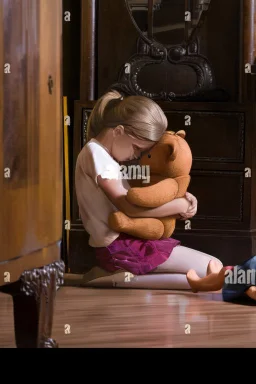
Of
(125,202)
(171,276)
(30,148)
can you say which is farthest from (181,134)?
(30,148)

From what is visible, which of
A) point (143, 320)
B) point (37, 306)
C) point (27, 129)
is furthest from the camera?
point (143, 320)

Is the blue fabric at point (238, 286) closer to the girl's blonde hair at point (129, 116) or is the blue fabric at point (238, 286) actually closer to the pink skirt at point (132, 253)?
the pink skirt at point (132, 253)

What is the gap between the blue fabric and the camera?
1110mm

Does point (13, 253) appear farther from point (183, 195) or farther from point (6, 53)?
point (183, 195)

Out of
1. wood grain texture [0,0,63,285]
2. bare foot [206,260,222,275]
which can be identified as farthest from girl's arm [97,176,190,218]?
wood grain texture [0,0,63,285]

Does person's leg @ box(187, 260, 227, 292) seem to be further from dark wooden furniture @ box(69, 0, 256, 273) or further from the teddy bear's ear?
the teddy bear's ear

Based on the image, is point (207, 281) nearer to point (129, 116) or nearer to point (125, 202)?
point (125, 202)

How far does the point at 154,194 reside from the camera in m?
1.11

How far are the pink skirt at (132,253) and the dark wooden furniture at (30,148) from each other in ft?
0.69

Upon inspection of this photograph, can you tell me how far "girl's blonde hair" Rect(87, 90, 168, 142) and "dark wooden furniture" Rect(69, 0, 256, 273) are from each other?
0.04 ft

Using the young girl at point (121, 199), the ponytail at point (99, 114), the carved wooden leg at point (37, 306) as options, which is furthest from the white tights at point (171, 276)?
the ponytail at point (99, 114)

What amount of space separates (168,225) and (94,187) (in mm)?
150

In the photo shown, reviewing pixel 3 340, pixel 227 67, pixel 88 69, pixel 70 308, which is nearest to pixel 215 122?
pixel 227 67
